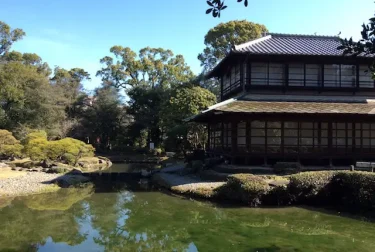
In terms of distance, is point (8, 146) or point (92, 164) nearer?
point (8, 146)

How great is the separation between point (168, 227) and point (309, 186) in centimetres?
627

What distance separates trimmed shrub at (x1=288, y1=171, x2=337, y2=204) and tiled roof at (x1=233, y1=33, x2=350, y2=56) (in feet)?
32.4

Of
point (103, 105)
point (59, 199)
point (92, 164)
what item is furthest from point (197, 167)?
point (103, 105)

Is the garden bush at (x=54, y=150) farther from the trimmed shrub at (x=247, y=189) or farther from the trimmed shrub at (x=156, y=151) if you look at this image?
the trimmed shrub at (x=247, y=189)

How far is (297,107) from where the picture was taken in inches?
793

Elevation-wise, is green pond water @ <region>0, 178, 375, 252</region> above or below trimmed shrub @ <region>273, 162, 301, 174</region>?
below

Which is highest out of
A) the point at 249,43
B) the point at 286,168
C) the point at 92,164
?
the point at 249,43

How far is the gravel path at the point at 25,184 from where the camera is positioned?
1708 centimetres

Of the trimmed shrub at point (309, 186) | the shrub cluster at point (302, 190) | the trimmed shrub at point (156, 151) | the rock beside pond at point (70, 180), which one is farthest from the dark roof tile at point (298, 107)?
the trimmed shrub at point (156, 151)

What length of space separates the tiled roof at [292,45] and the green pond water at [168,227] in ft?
38.1

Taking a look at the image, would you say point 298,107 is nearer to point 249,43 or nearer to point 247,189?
point 249,43

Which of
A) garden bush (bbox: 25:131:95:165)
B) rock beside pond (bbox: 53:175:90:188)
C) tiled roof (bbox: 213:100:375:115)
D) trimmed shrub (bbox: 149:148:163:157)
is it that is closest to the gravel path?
rock beside pond (bbox: 53:175:90:188)

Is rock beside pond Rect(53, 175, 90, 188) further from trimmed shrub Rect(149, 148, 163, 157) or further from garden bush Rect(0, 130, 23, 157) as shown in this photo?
trimmed shrub Rect(149, 148, 163, 157)

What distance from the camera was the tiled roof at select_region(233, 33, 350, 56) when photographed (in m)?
22.1
